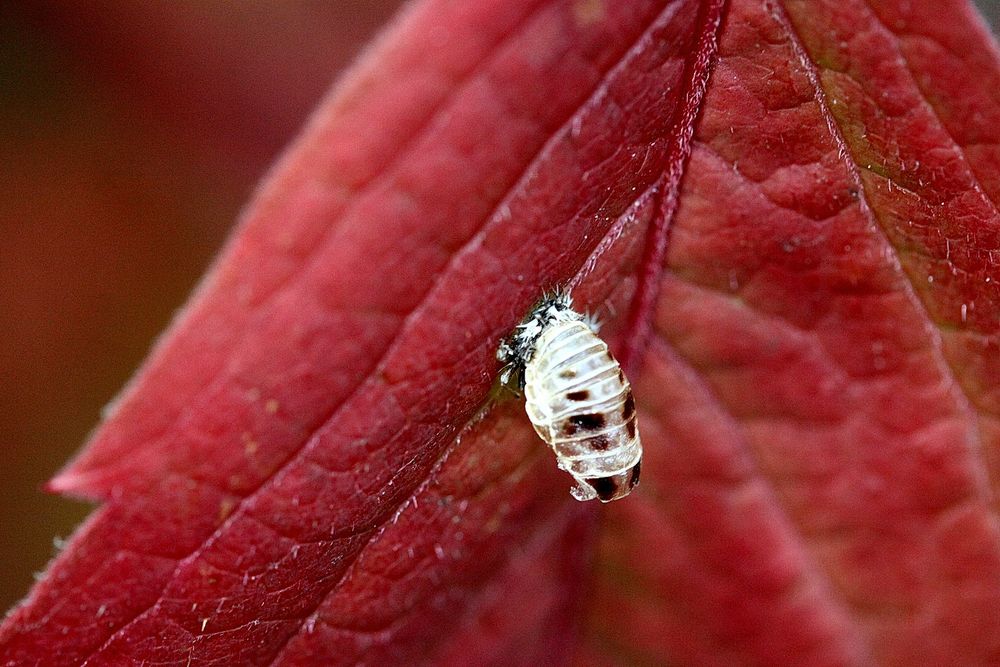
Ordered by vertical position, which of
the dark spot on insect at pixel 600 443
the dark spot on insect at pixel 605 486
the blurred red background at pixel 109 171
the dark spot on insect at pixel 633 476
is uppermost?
the blurred red background at pixel 109 171

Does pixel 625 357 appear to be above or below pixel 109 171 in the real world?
below

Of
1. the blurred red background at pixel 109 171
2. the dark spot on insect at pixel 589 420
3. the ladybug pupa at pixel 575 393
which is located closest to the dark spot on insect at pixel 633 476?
the ladybug pupa at pixel 575 393

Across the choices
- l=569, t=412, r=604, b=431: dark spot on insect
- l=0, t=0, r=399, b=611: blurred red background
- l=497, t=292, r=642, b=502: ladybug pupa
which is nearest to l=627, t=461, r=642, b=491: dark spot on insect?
l=497, t=292, r=642, b=502: ladybug pupa

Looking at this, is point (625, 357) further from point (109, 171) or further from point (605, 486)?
point (109, 171)

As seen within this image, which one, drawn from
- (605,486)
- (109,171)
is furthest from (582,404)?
(109,171)

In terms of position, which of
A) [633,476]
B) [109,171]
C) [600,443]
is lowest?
[633,476]

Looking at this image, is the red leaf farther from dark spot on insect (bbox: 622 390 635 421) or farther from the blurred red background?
the blurred red background

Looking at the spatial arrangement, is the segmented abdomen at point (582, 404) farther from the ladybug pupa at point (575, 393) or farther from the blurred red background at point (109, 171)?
the blurred red background at point (109, 171)

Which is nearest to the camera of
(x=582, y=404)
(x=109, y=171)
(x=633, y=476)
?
(x=582, y=404)
